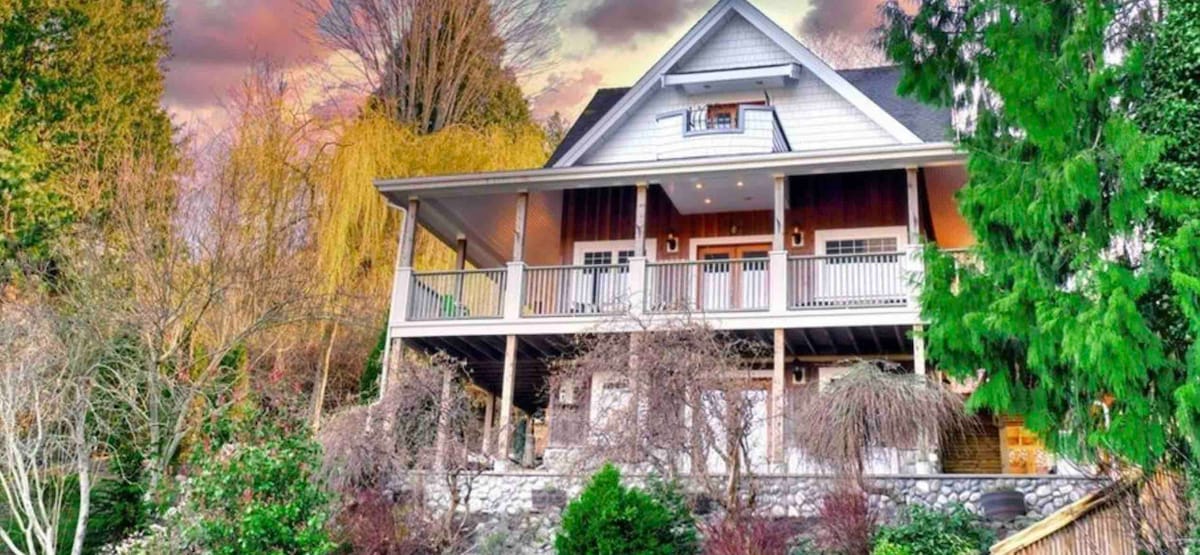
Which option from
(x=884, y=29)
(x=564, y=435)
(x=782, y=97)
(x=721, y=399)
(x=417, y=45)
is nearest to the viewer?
(x=884, y=29)

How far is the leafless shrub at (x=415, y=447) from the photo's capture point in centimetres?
1234

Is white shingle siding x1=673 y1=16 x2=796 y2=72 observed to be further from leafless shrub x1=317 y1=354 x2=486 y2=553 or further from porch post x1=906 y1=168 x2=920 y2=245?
leafless shrub x1=317 y1=354 x2=486 y2=553

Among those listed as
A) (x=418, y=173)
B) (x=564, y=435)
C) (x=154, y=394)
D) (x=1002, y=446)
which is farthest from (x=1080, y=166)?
(x=418, y=173)

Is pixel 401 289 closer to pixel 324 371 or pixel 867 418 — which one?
pixel 324 371

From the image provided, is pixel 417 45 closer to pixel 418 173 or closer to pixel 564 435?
pixel 418 173

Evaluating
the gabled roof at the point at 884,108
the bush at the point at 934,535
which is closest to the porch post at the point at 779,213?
the gabled roof at the point at 884,108

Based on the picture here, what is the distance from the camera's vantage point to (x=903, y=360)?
15.7 m

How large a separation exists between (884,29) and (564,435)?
670 cm

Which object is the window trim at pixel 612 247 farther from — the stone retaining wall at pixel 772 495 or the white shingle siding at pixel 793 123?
the stone retaining wall at pixel 772 495

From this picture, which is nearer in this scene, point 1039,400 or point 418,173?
point 1039,400

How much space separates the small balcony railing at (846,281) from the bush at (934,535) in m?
4.14

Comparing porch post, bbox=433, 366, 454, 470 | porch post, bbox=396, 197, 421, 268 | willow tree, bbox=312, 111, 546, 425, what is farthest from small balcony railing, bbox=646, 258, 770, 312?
willow tree, bbox=312, 111, 546, 425

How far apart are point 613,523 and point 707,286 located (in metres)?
5.70

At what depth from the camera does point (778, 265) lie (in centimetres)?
1477
